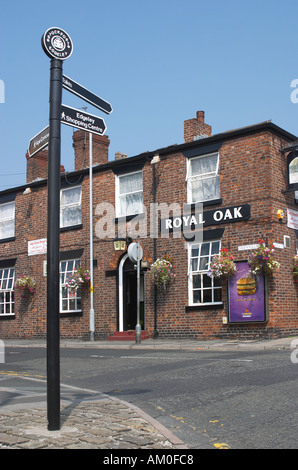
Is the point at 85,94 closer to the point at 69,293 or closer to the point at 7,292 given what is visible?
the point at 69,293

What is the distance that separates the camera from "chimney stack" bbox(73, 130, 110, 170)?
25689mm

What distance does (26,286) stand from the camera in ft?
78.6

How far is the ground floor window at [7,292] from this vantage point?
25.5 m

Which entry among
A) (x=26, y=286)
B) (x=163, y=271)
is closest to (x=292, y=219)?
(x=163, y=271)

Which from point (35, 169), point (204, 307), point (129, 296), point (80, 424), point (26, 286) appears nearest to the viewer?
A: point (80, 424)

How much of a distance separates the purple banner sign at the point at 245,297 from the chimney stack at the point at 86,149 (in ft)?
35.2

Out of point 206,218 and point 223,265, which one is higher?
point 206,218

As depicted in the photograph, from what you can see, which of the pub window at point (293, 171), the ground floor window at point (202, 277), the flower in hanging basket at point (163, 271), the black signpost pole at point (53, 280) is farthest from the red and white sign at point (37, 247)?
the black signpost pole at point (53, 280)

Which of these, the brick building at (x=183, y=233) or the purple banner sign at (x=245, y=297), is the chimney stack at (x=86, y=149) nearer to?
the brick building at (x=183, y=233)

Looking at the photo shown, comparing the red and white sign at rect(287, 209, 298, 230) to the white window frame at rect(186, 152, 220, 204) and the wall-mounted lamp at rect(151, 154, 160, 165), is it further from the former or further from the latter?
the wall-mounted lamp at rect(151, 154, 160, 165)

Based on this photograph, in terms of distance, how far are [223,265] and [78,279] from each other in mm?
6597

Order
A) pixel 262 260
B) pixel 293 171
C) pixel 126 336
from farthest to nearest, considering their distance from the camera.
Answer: pixel 126 336
pixel 293 171
pixel 262 260

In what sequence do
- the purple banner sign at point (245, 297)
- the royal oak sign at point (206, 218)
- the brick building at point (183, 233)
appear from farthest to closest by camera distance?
1. the royal oak sign at point (206, 218)
2. the brick building at point (183, 233)
3. the purple banner sign at point (245, 297)
